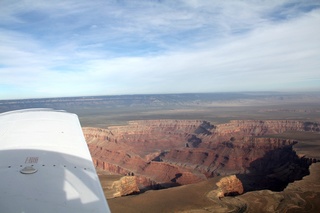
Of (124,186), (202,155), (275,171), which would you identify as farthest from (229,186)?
(202,155)

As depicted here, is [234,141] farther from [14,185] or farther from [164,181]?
[14,185]

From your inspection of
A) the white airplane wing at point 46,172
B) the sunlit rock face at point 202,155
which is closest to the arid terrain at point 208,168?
the sunlit rock face at point 202,155

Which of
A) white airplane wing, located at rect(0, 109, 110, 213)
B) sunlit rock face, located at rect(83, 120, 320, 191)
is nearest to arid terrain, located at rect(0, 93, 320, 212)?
sunlit rock face, located at rect(83, 120, 320, 191)

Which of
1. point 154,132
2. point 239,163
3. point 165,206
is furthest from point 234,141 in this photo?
point 165,206

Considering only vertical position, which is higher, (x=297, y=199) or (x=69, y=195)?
(x=69, y=195)

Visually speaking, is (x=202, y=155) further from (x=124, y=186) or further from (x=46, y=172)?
(x=46, y=172)
